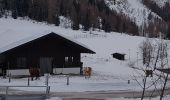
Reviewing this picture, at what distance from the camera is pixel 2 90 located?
34.2m

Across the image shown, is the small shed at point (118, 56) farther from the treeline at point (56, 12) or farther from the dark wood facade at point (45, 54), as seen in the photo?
the treeline at point (56, 12)

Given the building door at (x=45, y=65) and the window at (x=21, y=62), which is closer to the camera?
the window at (x=21, y=62)

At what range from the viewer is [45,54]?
50.9m

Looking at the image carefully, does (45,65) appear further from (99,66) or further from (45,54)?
(99,66)

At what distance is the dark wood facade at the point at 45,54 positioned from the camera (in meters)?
49.0

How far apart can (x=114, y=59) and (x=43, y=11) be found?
87989mm

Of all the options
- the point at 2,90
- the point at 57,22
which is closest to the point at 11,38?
the point at 2,90

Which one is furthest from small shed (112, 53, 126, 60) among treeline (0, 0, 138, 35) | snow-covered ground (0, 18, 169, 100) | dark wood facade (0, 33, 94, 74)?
treeline (0, 0, 138, 35)

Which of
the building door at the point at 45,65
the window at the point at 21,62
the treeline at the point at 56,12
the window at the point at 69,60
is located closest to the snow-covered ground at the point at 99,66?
the window at the point at 69,60

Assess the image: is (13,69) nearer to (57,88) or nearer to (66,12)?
(57,88)

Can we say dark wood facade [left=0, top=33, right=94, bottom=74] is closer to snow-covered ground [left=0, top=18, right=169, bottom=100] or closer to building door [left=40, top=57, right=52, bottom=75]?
building door [left=40, top=57, right=52, bottom=75]

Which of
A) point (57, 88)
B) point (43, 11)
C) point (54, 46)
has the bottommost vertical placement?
point (57, 88)

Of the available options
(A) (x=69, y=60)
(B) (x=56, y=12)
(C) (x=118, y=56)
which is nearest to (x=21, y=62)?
(A) (x=69, y=60)

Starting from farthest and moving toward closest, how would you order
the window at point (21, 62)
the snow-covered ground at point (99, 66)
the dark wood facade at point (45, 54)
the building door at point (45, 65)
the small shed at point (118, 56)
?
the small shed at point (118, 56) → the building door at point (45, 65) → the window at point (21, 62) → the dark wood facade at point (45, 54) → the snow-covered ground at point (99, 66)
